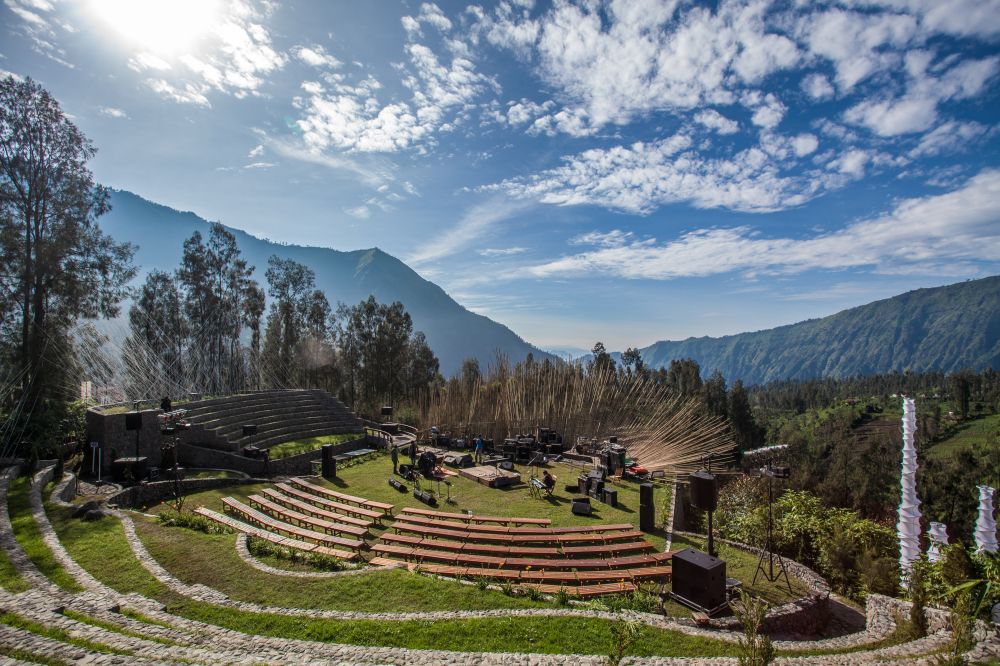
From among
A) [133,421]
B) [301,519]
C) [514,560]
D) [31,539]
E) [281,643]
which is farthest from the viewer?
[133,421]

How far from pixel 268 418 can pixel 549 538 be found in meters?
19.6

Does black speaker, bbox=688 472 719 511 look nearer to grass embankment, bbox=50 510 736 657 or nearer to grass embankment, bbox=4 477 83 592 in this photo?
grass embankment, bbox=50 510 736 657

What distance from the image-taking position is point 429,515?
1384 centimetres

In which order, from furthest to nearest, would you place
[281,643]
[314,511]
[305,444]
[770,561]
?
[305,444] → [314,511] → [770,561] → [281,643]

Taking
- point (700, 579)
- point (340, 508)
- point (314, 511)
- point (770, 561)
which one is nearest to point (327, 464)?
point (314, 511)

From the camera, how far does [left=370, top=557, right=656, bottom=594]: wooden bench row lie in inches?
365

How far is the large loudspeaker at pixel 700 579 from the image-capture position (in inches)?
333

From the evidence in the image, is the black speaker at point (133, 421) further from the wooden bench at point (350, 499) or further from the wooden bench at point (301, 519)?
the wooden bench at point (350, 499)

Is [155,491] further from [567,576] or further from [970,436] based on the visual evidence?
[970,436]

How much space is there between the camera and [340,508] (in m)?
13.9

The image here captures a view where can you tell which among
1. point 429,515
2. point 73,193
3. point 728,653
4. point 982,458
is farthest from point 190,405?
point 982,458

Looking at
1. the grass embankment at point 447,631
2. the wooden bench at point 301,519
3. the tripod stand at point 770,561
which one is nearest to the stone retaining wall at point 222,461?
the wooden bench at point 301,519

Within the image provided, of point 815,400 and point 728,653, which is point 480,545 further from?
point 815,400

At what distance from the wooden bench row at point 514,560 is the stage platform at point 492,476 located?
7130 millimetres
